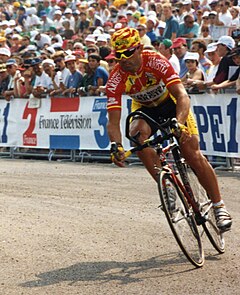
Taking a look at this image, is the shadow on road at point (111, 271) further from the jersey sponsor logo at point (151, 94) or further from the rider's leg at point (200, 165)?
the jersey sponsor logo at point (151, 94)

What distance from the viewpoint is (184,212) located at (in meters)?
6.54

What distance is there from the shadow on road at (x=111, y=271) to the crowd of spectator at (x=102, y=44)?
19.9ft

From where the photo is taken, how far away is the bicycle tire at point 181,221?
20.3 feet

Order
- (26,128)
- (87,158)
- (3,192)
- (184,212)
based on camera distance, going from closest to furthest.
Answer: (184,212)
(3,192)
(87,158)
(26,128)

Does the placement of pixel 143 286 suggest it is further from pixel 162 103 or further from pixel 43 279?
pixel 162 103

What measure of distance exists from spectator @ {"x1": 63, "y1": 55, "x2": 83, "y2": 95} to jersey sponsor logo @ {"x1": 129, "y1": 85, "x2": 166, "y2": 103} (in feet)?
28.2

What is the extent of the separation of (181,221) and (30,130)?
35.3ft

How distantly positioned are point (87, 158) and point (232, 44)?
3981 mm

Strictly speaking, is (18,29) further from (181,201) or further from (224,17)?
(181,201)

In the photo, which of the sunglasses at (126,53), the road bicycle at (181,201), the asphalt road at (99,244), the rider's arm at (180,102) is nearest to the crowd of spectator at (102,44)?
the asphalt road at (99,244)

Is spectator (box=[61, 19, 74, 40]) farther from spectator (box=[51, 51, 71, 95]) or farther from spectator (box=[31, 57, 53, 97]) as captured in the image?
spectator (box=[51, 51, 71, 95])

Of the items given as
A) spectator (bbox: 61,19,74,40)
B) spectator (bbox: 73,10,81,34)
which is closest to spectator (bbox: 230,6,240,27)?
spectator (bbox: 61,19,74,40)

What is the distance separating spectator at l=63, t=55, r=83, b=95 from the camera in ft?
51.0

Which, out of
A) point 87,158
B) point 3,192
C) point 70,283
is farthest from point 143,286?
point 87,158
